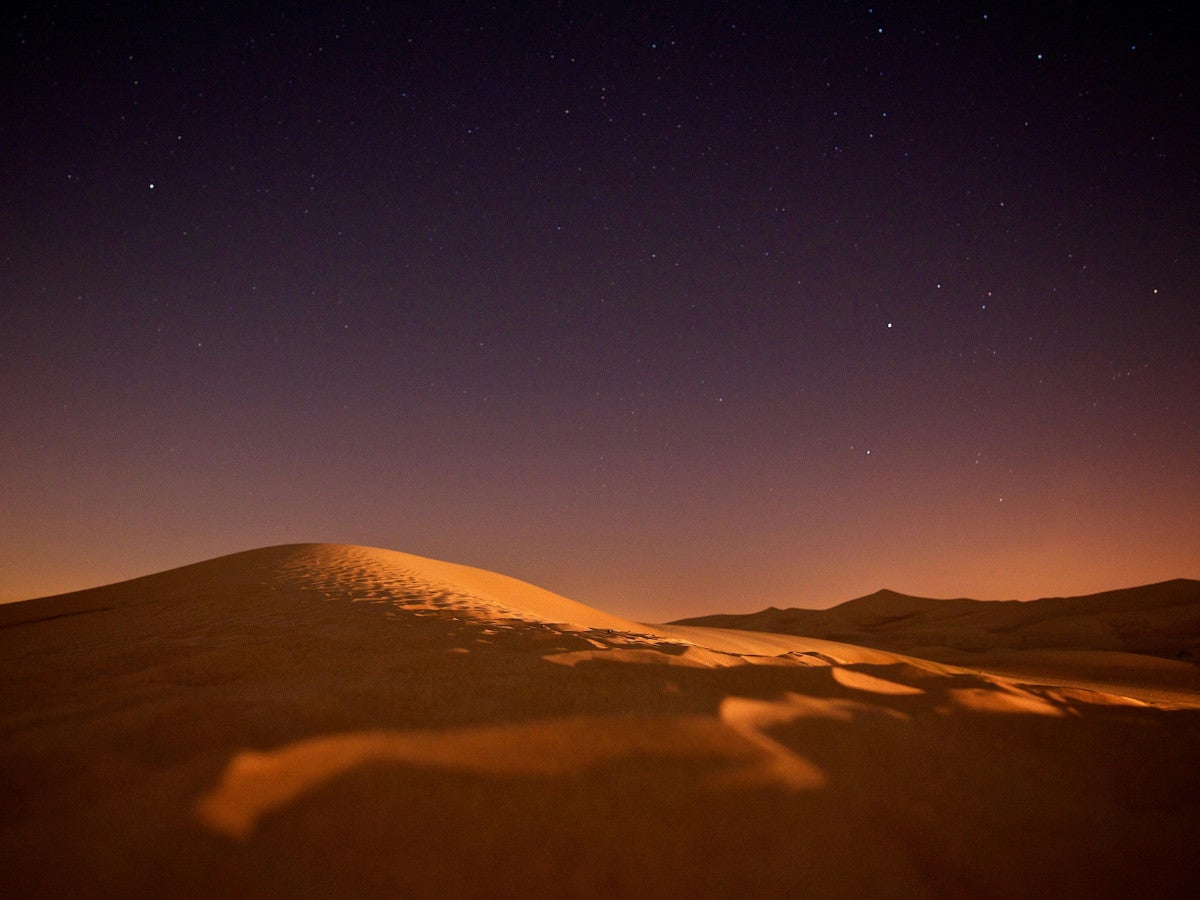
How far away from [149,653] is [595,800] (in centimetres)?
391

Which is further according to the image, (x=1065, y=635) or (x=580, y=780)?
(x=1065, y=635)

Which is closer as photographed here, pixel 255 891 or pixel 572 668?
pixel 255 891

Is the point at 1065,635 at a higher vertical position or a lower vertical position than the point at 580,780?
lower

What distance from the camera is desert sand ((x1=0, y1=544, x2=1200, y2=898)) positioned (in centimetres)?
151

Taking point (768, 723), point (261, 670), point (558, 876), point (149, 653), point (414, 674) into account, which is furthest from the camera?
point (149, 653)

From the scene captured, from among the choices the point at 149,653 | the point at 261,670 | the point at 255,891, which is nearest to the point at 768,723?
the point at 255,891

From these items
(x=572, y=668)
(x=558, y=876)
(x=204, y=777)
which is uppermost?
(x=572, y=668)

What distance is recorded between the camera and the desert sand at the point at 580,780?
59.4 inches

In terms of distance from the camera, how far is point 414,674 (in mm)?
2975

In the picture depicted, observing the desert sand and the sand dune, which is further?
the sand dune

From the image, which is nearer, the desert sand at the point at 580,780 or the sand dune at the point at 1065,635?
the desert sand at the point at 580,780

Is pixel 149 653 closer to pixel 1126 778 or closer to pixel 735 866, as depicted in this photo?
pixel 735 866

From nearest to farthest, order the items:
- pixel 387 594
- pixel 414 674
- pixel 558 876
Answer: pixel 558 876 < pixel 414 674 < pixel 387 594

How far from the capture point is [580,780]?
1895 millimetres
